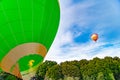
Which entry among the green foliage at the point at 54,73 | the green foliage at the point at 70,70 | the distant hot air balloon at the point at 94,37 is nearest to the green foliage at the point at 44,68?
the green foliage at the point at 54,73

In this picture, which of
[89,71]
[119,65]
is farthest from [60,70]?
[119,65]

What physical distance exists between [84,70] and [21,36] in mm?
45015

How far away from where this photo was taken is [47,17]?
1485 centimetres

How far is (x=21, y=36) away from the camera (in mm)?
14188

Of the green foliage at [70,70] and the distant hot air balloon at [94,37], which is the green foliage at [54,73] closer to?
the green foliage at [70,70]

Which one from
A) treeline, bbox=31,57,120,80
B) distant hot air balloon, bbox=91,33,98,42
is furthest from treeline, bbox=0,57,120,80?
distant hot air balloon, bbox=91,33,98,42

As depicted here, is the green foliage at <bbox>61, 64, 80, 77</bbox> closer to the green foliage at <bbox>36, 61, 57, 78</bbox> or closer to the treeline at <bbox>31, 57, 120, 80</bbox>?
the treeline at <bbox>31, 57, 120, 80</bbox>

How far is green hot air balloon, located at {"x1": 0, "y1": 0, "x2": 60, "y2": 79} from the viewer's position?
1411 cm

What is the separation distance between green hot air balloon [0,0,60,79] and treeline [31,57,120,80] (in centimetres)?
3986

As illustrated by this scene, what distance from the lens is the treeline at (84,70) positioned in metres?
A: 55.3

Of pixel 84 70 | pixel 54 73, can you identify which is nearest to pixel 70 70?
pixel 84 70

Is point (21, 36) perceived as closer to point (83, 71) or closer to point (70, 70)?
point (70, 70)

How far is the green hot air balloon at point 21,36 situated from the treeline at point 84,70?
131 ft

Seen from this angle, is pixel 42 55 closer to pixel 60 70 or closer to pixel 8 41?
pixel 8 41
